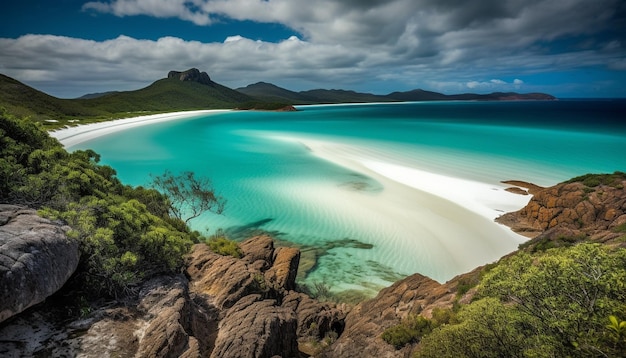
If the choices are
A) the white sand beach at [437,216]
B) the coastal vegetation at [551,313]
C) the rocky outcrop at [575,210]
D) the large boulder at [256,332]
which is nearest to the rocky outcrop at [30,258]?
the large boulder at [256,332]

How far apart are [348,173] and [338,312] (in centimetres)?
2915

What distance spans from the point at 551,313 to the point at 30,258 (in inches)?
467

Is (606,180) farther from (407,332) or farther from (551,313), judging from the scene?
(551,313)

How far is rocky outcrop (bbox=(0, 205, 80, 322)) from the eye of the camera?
6.80 metres

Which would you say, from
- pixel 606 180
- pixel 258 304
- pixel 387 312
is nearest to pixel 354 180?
pixel 606 180

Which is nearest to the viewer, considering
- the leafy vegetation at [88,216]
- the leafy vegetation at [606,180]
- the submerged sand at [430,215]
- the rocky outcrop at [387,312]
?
the leafy vegetation at [88,216]

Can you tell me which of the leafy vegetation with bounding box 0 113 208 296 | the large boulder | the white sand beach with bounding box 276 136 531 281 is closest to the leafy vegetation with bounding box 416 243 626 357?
the large boulder

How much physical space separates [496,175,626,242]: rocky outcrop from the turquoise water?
3062 millimetres

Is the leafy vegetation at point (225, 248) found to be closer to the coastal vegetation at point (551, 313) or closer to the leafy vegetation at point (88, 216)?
the leafy vegetation at point (88, 216)

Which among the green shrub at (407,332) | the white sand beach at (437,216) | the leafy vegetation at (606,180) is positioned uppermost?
the leafy vegetation at (606,180)

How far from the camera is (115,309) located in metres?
9.26

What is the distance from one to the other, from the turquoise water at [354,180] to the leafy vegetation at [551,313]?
10.4 metres

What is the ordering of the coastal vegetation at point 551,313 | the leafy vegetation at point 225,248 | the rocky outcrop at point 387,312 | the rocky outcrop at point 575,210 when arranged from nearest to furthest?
the coastal vegetation at point 551,313
the rocky outcrop at point 387,312
the leafy vegetation at point 225,248
the rocky outcrop at point 575,210

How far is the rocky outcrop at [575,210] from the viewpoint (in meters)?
19.8
